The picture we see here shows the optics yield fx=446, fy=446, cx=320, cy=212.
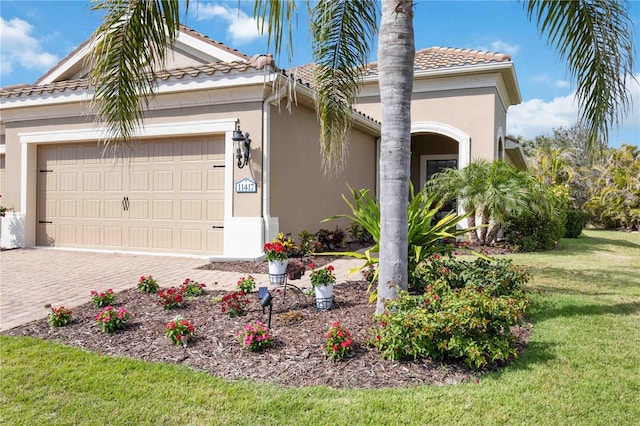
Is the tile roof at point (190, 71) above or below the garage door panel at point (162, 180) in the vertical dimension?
above

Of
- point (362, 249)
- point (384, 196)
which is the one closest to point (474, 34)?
point (384, 196)

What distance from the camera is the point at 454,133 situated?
44.0 feet

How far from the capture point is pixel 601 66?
4.82 metres

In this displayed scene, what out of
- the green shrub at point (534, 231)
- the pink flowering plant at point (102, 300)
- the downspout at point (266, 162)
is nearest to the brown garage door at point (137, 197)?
the downspout at point (266, 162)

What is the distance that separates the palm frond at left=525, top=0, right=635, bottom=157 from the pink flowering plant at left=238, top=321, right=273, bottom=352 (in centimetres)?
392

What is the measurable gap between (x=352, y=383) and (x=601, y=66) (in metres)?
4.28

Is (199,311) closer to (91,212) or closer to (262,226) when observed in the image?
(262,226)

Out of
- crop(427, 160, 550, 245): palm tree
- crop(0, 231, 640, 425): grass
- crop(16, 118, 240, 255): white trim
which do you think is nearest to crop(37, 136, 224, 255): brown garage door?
crop(16, 118, 240, 255): white trim

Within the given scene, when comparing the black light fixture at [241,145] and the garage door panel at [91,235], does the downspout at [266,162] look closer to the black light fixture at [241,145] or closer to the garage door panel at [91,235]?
the black light fixture at [241,145]

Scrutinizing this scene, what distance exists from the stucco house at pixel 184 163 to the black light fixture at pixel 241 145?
0.05m

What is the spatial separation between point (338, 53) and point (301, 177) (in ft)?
14.1

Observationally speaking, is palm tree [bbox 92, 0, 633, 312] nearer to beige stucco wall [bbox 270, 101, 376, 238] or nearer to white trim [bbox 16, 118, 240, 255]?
beige stucco wall [bbox 270, 101, 376, 238]

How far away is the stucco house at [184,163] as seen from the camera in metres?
8.97

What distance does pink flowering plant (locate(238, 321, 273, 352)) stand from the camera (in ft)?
12.3
